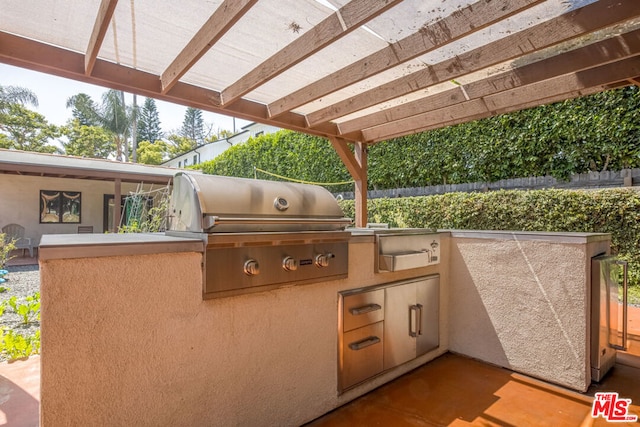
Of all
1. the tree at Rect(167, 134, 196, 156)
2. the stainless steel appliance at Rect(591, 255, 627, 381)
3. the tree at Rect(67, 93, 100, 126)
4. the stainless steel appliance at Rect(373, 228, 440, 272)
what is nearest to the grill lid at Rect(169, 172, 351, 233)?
the stainless steel appliance at Rect(373, 228, 440, 272)

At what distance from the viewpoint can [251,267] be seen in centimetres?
169

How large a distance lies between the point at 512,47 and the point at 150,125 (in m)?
37.4

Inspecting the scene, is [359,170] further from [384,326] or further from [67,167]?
[67,167]

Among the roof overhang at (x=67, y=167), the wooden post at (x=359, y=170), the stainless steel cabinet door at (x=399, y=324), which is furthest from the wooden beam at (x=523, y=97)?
the roof overhang at (x=67, y=167)

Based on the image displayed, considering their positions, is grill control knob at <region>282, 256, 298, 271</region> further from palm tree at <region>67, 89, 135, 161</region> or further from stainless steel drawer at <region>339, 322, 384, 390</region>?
palm tree at <region>67, 89, 135, 161</region>

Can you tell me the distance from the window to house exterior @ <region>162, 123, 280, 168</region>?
21.8ft

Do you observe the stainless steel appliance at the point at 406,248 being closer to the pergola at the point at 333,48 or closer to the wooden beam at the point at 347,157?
the pergola at the point at 333,48

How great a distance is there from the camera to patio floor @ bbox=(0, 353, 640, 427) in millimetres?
2125

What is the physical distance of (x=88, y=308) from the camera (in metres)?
1.31

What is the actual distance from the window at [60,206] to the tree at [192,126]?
24.3 m

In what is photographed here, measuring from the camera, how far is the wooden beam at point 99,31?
6.56ft

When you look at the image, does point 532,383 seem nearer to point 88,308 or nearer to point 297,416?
point 297,416

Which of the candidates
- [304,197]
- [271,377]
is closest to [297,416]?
[271,377]
